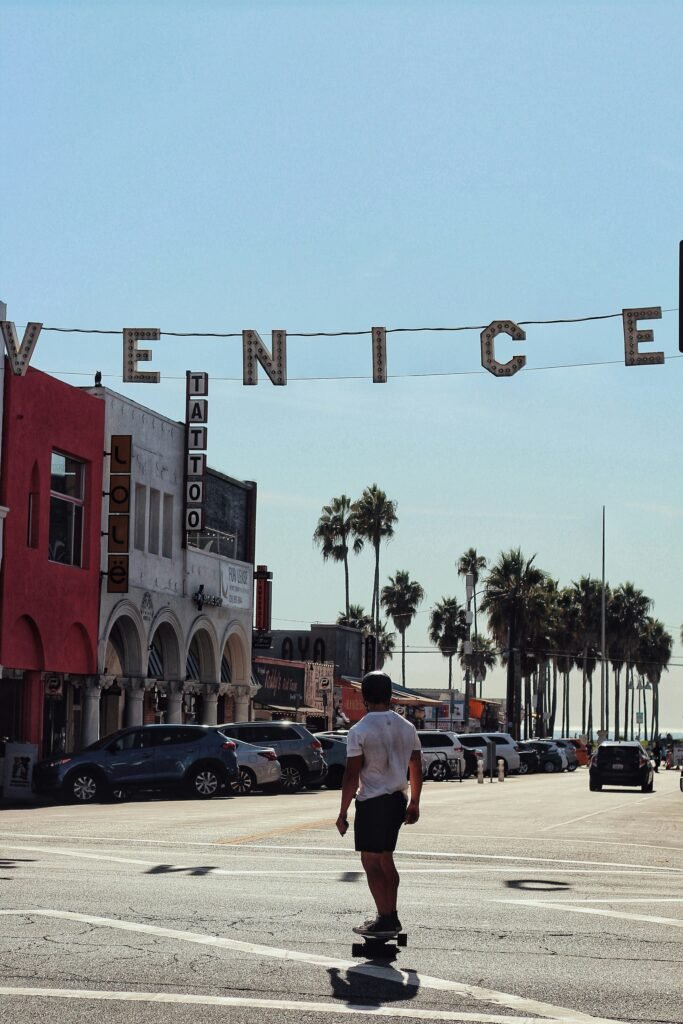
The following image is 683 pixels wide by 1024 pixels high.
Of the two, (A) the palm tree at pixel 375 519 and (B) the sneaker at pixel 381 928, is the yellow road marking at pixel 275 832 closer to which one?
(B) the sneaker at pixel 381 928

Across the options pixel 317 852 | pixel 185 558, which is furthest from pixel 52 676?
pixel 317 852

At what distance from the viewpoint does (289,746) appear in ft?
118

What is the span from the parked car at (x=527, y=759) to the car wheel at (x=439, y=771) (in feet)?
43.9

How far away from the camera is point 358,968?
8555mm

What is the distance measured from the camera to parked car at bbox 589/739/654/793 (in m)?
42.9

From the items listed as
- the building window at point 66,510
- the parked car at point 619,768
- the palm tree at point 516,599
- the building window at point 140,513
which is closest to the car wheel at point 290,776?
the building window at point 66,510

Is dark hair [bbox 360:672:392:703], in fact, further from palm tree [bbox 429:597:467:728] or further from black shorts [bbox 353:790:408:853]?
palm tree [bbox 429:597:467:728]

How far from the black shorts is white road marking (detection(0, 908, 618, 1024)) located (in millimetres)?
711

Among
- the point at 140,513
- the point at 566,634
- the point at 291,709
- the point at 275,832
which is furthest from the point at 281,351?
the point at 566,634

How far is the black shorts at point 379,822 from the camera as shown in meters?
9.12

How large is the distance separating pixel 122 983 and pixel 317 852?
9226 millimetres

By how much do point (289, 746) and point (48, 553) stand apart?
25.8 feet

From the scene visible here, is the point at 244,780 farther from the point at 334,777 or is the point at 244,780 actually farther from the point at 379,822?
the point at 379,822

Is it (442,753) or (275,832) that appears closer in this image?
(275,832)
